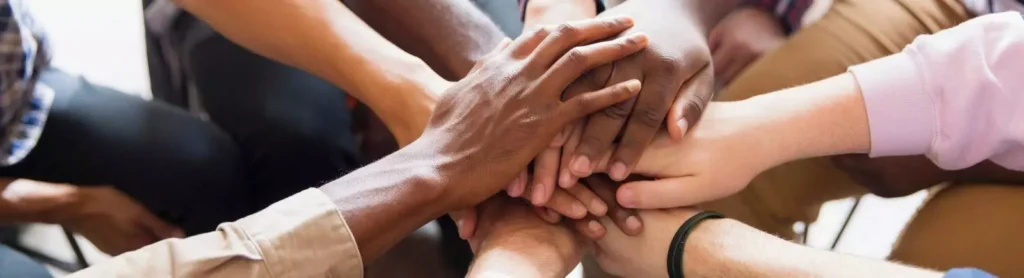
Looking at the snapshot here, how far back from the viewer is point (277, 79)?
3.84 ft

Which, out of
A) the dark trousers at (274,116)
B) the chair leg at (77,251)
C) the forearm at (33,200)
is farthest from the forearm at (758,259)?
the chair leg at (77,251)

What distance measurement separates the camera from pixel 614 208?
36.1 inches

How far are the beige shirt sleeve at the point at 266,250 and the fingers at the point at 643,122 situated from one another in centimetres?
29

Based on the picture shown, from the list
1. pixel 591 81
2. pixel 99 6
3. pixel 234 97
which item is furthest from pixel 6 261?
pixel 99 6

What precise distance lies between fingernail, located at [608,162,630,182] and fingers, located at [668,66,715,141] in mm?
60

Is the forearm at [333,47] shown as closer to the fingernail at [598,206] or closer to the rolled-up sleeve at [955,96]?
the fingernail at [598,206]

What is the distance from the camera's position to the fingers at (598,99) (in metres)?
0.86

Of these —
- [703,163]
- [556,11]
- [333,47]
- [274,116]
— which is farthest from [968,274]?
[274,116]

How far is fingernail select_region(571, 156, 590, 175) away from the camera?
2.86 ft

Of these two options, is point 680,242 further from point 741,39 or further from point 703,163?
point 741,39

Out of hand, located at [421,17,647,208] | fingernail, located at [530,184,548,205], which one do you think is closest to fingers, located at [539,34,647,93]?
hand, located at [421,17,647,208]

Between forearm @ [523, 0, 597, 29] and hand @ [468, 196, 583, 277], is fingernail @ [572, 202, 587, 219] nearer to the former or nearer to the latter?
hand @ [468, 196, 583, 277]

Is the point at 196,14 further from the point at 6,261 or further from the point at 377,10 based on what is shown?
the point at 6,261

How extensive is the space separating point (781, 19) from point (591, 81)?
0.37m
